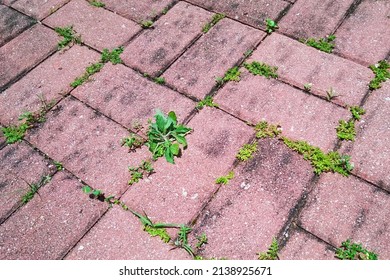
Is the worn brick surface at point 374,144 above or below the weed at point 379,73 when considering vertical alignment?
below

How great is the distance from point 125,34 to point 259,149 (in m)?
1.80

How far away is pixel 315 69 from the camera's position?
3.12 metres

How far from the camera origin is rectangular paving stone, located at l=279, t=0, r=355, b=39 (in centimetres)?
340

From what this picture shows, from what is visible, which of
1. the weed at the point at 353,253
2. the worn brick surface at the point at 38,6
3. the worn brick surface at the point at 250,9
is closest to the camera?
the weed at the point at 353,253

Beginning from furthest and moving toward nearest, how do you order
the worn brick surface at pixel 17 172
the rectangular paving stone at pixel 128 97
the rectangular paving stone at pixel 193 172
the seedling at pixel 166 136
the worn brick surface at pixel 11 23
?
the worn brick surface at pixel 11 23, the rectangular paving stone at pixel 128 97, the seedling at pixel 166 136, the worn brick surface at pixel 17 172, the rectangular paving stone at pixel 193 172

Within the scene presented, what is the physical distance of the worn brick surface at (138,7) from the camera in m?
3.71

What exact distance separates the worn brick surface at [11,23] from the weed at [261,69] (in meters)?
2.31

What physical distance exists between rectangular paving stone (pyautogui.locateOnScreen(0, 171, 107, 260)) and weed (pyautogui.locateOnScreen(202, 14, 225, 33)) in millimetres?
1866

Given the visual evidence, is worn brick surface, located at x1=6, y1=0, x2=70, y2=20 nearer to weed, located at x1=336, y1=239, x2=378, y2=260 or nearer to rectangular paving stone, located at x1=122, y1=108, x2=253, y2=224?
rectangular paving stone, located at x1=122, y1=108, x2=253, y2=224

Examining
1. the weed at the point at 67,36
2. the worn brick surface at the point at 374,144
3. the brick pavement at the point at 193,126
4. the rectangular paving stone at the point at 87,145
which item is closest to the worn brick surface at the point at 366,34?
the brick pavement at the point at 193,126

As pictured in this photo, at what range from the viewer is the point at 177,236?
7.74 feet

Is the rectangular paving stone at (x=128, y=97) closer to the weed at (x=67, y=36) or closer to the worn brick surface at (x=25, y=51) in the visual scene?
the weed at (x=67, y=36)
